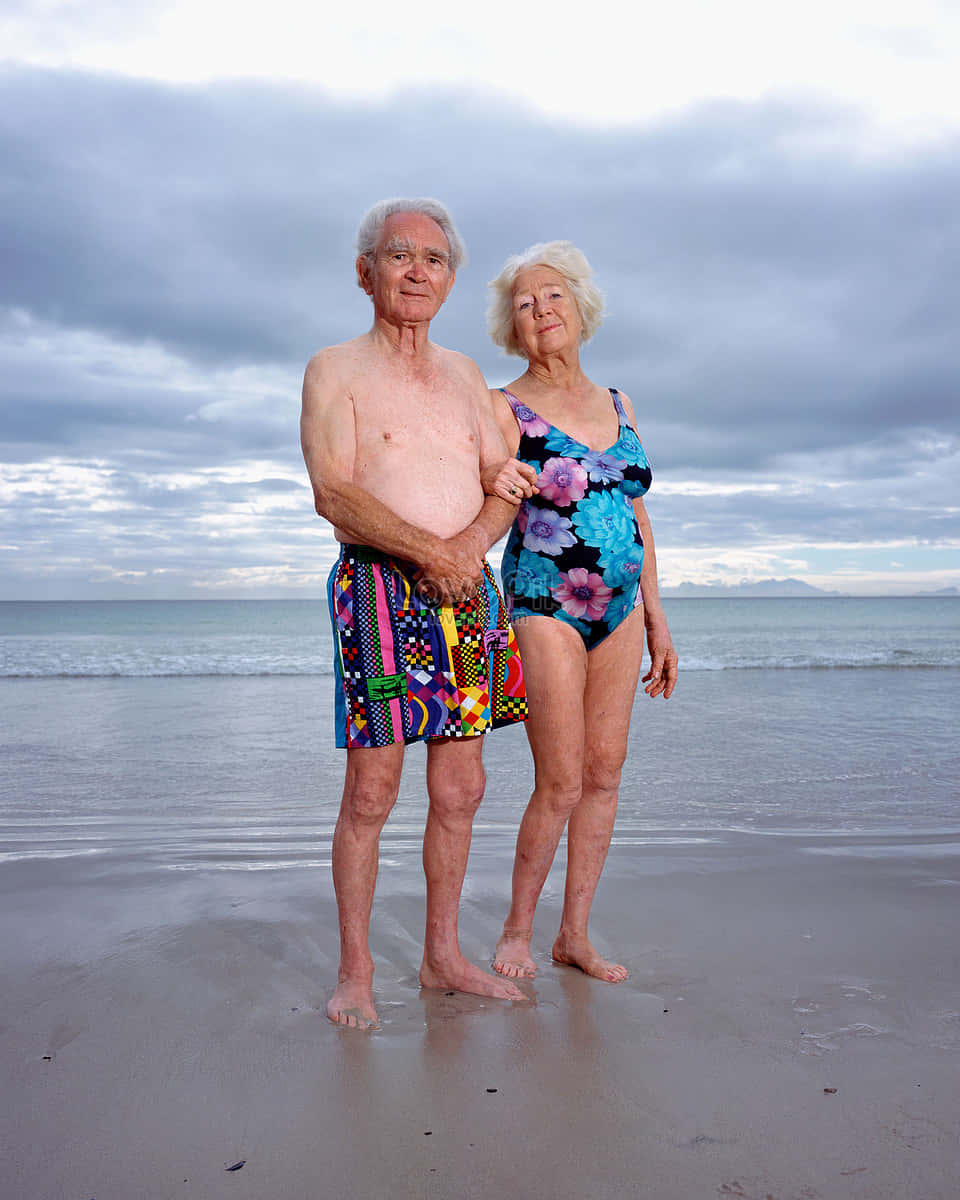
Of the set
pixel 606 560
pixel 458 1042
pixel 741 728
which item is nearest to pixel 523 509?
pixel 606 560

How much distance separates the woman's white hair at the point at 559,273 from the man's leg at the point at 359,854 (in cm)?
149

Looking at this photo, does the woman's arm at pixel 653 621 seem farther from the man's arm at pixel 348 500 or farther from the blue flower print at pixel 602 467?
the man's arm at pixel 348 500

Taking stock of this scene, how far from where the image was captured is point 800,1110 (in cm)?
203

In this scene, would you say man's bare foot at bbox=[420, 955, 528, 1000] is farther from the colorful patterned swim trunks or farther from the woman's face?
the woman's face

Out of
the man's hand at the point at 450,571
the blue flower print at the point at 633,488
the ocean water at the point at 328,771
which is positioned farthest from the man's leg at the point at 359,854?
the ocean water at the point at 328,771

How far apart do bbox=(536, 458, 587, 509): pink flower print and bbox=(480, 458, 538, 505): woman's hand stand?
0.15m

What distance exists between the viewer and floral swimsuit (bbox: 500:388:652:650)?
9.45ft

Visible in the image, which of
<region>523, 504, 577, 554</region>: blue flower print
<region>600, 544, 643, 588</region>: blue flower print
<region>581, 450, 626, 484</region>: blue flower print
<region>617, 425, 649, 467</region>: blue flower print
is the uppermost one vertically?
<region>617, 425, 649, 467</region>: blue flower print

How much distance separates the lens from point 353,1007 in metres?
2.51

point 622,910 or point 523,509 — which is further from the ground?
point 523,509

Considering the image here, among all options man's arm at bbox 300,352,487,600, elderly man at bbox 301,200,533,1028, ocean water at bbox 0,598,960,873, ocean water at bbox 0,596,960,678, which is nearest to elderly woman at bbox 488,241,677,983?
elderly man at bbox 301,200,533,1028

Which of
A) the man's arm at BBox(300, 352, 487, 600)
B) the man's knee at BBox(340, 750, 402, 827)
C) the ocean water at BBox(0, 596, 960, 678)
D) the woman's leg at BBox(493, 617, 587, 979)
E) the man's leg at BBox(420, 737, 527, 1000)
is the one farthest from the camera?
the ocean water at BBox(0, 596, 960, 678)

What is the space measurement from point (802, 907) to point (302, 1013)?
201 centimetres

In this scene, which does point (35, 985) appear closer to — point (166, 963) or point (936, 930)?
point (166, 963)
